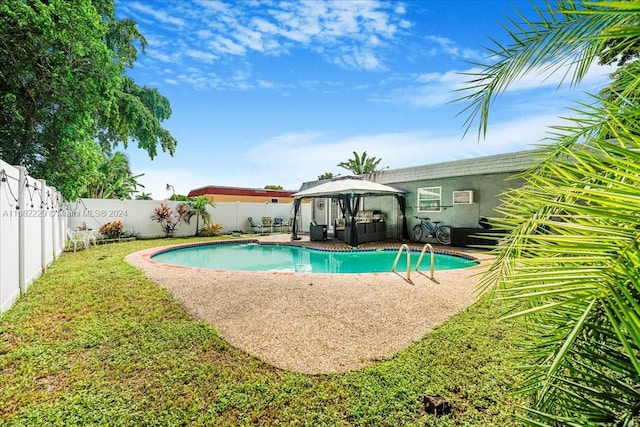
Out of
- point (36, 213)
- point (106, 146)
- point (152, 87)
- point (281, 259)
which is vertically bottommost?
point (281, 259)

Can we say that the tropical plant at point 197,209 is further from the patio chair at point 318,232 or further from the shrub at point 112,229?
the patio chair at point 318,232

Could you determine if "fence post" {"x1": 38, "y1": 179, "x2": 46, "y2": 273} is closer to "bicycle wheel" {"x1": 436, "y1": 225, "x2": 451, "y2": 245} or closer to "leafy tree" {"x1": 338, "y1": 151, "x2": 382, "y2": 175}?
"bicycle wheel" {"x1": 436, "y1": 225, "x2": 451, "y2": 245}

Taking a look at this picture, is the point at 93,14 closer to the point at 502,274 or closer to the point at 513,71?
the point at 513,71

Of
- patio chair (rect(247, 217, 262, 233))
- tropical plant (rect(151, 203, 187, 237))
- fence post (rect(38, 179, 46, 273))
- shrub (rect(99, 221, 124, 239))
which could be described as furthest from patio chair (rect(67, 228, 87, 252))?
patio chair (rect(247, 217, 262, 233))

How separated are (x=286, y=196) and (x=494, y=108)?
30237 mm

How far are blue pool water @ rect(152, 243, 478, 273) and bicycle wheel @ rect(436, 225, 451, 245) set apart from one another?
6.65 ft

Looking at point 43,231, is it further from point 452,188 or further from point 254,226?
point 452,188

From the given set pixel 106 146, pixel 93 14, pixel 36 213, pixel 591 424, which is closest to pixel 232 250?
pixel 36 213

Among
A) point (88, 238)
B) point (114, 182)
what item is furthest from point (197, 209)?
point (114, 182)

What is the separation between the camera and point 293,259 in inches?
479

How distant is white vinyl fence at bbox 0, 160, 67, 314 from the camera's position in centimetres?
470

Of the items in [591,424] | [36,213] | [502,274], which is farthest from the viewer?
[36,213]

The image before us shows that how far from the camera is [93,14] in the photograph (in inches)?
393

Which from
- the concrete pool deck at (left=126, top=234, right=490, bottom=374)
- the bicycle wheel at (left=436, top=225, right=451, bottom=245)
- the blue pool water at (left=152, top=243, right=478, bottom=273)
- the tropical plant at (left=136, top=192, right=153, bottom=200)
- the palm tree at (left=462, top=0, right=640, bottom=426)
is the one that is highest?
the tropical plant at (left=136, top=192, right=153, bottom=200)
